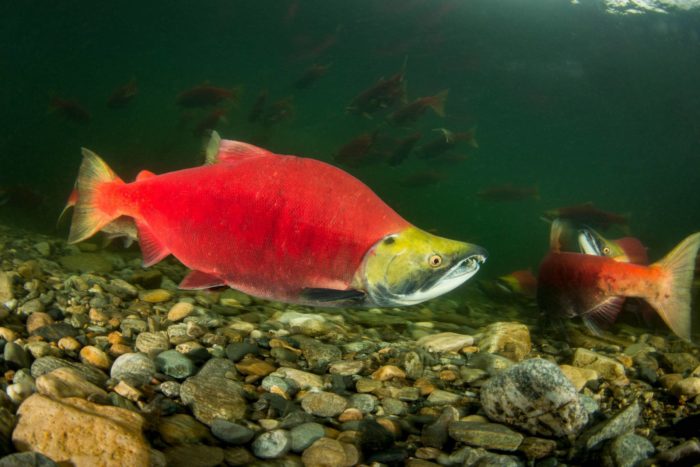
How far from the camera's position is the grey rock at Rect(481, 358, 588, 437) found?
1838mm

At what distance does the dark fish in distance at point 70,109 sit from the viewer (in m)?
10.8

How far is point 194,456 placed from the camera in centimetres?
145

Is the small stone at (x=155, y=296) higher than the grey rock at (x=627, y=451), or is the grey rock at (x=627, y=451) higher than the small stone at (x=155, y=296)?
the grey rock at (x=627, y=451)

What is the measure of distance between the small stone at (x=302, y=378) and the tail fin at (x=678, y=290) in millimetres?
2400

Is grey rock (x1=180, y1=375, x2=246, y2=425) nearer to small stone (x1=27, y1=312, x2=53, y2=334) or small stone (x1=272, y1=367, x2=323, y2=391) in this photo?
small stone (x1=272, y1=367, x2=323, y2=391)

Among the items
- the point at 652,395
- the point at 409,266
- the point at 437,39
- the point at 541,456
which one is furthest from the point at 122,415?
the point at 437,39

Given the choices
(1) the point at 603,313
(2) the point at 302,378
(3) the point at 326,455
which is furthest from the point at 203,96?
(3) the point at 326,455

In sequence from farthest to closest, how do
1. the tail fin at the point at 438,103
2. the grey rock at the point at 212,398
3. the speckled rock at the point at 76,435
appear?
the tail fin at the point at 438,103
the grey rock at the point at 212,398
the speckled rock at the point at 76,435

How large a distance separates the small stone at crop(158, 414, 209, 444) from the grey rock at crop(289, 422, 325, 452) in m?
0.34

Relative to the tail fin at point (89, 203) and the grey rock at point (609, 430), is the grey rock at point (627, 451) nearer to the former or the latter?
the grey rock at point (609, 430)

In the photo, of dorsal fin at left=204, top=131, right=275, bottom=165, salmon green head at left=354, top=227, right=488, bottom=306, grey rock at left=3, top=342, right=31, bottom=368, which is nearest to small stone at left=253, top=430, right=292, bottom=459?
salmon green head at left=354, top=227, right=488, bottom=306

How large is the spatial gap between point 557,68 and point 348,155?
30115mm

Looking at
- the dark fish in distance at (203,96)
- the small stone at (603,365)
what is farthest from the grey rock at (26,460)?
the dark fish in distance at (203,96)

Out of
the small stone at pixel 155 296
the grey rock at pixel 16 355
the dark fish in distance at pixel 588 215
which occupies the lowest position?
the dark fish in distance at pixel 588 215
